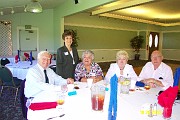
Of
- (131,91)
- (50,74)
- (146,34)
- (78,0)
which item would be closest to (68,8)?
(78,0)

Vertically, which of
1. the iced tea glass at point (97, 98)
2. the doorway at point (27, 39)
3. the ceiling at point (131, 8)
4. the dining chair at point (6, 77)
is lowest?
the dining chair at point (6, 77)

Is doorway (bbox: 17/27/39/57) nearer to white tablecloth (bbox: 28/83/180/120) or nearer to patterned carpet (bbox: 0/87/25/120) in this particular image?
patterned carpet (bbox: 0/87/25/120)

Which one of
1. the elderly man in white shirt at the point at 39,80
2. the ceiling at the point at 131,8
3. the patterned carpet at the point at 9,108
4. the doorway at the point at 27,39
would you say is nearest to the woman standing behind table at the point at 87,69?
the elderly man in white shirt at the point at 39,80

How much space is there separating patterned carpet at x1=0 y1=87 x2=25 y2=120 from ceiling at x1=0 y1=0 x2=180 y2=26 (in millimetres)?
2737

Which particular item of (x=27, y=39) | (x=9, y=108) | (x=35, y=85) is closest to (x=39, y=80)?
(x=35, y=85)

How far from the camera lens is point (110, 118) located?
1265 millimetres

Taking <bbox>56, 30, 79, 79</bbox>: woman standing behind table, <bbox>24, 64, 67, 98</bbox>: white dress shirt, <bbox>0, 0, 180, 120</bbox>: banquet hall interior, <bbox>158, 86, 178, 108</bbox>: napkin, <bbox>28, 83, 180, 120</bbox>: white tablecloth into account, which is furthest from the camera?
<bbox>0, 0, 180, 120</bbox>: banquet hall interior

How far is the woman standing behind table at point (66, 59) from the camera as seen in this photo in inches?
128

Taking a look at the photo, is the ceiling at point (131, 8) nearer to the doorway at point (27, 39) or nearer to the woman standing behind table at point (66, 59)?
the doorway at point (27, 39)

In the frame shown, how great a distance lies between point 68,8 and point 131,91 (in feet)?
19.7

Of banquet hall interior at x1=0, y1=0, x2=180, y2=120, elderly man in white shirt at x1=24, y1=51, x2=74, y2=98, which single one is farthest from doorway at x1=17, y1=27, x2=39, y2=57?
elderly man in white shirt at x1=24, y1=51, x2=74, y2=98

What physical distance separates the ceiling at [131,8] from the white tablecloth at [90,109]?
368cm

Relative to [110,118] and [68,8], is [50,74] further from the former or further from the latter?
[68,8]

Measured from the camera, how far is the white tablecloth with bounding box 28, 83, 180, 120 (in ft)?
4.82
